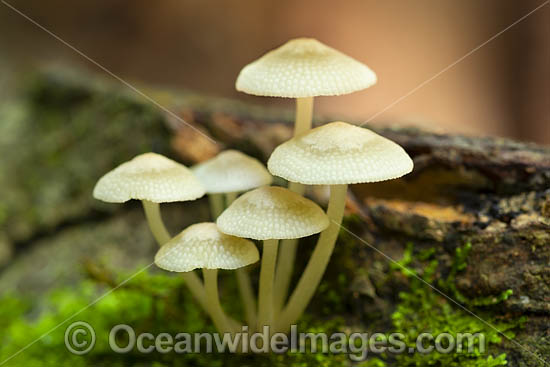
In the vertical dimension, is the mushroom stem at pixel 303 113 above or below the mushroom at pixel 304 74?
below

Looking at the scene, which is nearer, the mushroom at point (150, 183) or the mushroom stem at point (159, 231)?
the mushroom at point (150, 183)

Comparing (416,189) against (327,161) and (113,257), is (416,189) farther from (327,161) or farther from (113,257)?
(113,257)

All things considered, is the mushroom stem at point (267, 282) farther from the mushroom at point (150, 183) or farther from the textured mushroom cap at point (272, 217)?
the mushroom at point (150, 183)

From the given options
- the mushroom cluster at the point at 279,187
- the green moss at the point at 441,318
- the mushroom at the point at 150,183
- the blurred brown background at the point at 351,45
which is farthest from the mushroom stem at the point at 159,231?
the blurred brown background at the point at 351,45

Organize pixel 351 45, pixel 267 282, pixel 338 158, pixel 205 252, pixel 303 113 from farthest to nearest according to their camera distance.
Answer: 1. pixel 351 45
2. pixel 303 113
3. pixel 267 282
4. pixel 205 252
5. pixel 338 158

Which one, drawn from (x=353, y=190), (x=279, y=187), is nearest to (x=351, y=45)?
(x=353, y=190)

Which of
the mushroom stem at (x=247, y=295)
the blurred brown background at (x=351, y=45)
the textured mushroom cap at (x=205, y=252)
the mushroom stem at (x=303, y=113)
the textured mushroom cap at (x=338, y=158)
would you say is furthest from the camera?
the blurred brown background at (x=351, y=45)

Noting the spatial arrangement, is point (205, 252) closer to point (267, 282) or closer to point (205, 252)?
point (205, 252)

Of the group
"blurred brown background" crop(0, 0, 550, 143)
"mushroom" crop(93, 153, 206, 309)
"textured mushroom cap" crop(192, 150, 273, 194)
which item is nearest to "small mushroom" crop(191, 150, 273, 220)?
"textured mushroom cap" crop(192, 150, 273, 194)
